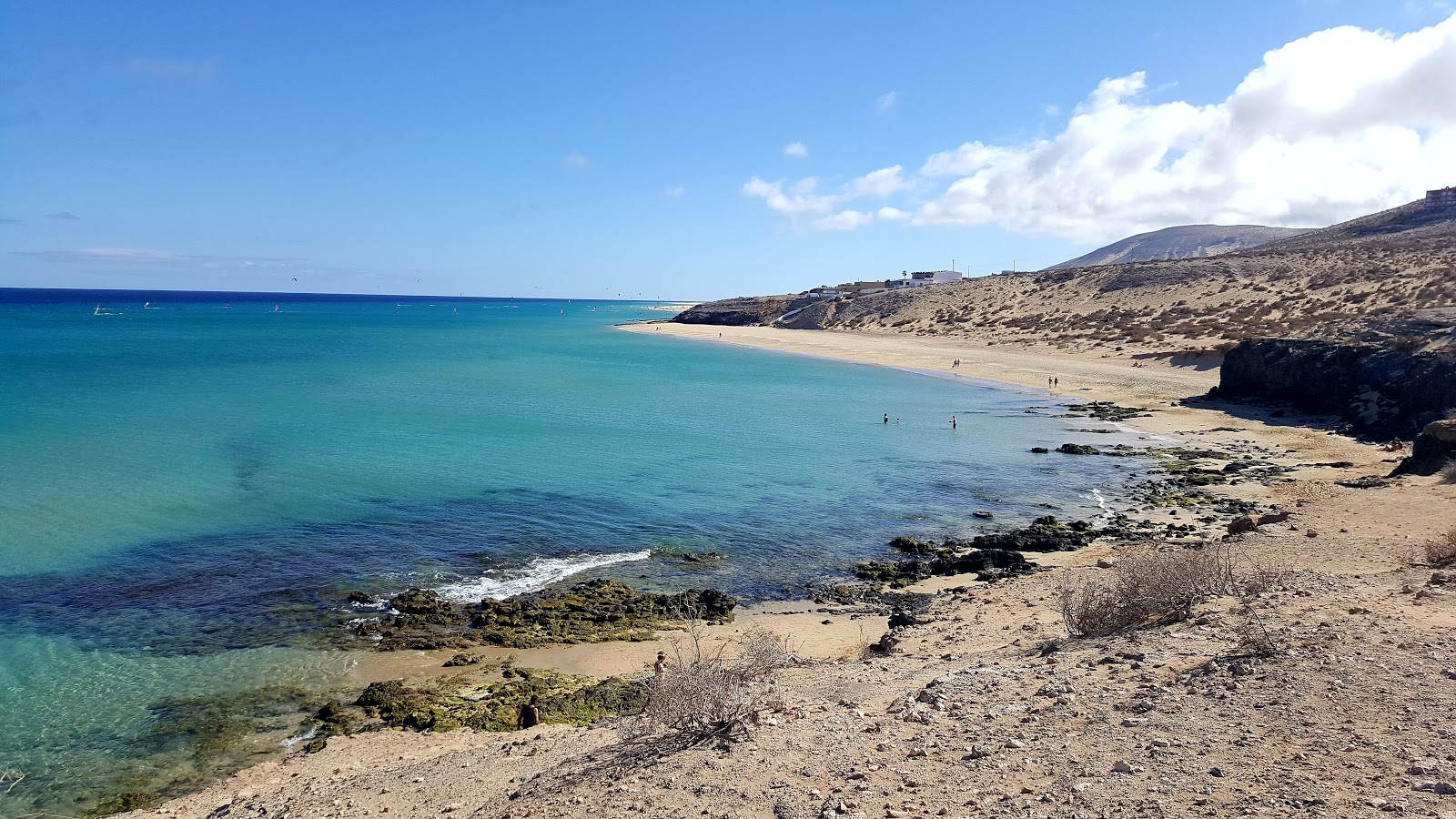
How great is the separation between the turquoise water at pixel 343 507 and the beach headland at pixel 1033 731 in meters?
2.93

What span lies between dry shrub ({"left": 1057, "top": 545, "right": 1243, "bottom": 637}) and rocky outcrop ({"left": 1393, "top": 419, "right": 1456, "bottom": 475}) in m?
14.9

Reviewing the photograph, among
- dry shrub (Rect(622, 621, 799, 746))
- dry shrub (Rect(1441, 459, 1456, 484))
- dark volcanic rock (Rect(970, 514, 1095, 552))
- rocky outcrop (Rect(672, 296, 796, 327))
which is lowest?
dark volcanic rock (Rect(970, 514, 1095, 552))

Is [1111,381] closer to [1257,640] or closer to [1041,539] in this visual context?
[1041,539]

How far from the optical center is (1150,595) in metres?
11.9

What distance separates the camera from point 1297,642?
973cm

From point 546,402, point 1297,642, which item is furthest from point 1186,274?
point 1297,642

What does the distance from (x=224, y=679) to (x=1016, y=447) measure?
97.3ft

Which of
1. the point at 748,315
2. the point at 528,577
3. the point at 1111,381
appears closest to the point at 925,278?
the point at 748,315

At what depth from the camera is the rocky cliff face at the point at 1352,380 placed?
31.5 meters

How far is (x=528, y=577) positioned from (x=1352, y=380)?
120ft

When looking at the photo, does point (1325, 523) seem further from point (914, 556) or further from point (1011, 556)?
point (914, 556)

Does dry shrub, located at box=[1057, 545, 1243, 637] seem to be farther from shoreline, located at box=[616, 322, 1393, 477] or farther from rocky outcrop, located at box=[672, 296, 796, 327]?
rocky outcrop, located at box=[672, 296, 796, 327]

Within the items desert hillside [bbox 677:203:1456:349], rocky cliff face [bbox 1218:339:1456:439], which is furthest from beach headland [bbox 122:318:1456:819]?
desert hillside [bbox 677:203:1456:349]

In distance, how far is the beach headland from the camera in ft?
23.1
